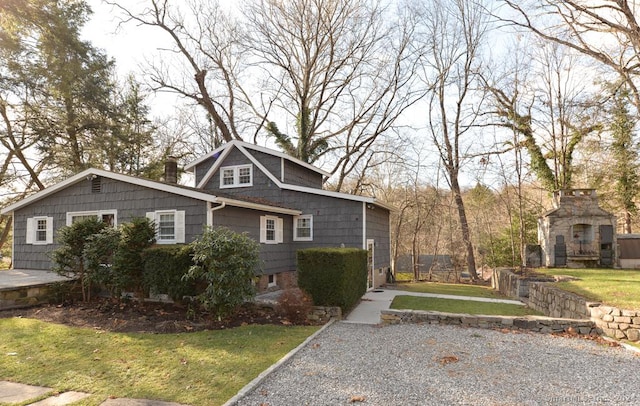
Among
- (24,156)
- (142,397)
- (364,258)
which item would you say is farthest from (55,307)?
(24,156)

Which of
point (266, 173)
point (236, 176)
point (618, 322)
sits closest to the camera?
point (618, 322)

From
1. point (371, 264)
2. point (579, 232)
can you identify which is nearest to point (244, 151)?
point (371, 264)

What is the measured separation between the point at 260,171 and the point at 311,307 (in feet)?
26.9

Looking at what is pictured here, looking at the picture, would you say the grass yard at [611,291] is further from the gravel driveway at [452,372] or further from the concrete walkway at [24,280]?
the concrete walkway at [24,280]

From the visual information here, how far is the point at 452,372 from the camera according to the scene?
507cm

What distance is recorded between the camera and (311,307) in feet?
26.8

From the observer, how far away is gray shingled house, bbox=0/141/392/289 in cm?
1085

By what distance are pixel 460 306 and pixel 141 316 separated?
28.5ft

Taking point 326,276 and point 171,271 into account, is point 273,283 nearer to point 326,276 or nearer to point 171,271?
point 326,276

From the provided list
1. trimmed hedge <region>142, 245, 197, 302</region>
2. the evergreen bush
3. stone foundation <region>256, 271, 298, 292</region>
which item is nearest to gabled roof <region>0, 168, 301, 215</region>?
trimmed hedge <region>142, 245, 197, 302</region>

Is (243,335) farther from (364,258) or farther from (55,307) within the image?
(55,307)

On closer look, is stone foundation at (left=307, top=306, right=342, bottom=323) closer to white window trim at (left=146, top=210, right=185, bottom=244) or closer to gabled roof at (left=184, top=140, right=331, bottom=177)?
white window trim at (left=146, top=210, right=185, bottom=244)

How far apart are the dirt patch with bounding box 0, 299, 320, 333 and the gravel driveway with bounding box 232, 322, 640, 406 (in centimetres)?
207

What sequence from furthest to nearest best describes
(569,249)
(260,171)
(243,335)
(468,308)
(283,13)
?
(283,13)
(569,249)
(260,171)
(468,308)
(243,335)
